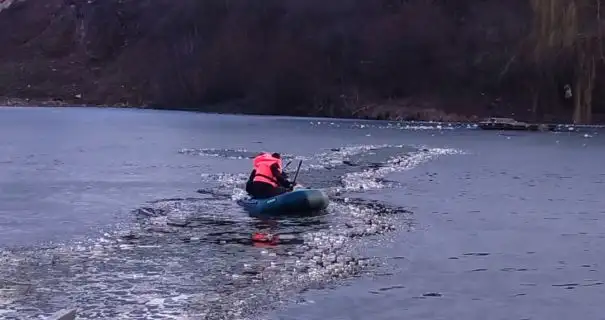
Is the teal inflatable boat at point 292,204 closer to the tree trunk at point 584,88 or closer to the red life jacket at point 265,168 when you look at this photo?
the red life jacket at point 265,168

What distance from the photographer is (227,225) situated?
2517cm

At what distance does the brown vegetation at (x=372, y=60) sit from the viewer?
302 ft

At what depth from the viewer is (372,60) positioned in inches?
4641

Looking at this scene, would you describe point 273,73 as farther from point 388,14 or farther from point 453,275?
point 453,275

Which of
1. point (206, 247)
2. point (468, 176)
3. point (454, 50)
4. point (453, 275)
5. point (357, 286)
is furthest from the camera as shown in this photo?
point (454, 50)

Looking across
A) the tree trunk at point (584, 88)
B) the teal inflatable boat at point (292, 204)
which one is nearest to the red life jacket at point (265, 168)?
the teal inflatable boat at point (292, 204)

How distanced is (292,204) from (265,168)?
1.66 metres

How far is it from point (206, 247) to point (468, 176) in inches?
818

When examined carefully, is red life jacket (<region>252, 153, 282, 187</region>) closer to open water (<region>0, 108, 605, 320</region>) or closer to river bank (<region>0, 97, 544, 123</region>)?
open water (<region>0, 108, 605, 320</region>)

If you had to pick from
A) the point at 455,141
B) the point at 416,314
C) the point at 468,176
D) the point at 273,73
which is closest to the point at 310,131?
the point at 455,141

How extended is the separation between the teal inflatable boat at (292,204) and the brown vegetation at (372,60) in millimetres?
63027

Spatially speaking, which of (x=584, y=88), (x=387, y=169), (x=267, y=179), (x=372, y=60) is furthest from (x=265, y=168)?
(x=372, y=60)

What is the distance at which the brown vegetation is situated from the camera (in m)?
92.1

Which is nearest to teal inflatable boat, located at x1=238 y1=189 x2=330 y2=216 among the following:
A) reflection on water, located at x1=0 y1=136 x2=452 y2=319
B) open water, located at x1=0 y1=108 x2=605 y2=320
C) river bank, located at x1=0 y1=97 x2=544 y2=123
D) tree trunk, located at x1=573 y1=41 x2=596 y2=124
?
reflection on water, located at x1=0 y1=136 x2=452 y2=319
